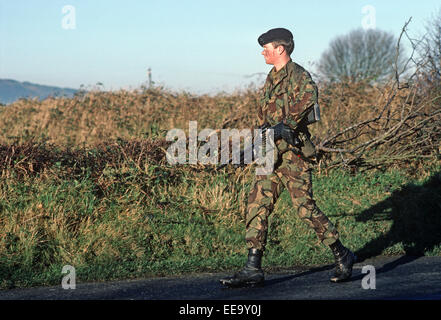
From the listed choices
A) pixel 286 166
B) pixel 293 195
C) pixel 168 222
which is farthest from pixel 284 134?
pixel 168 222

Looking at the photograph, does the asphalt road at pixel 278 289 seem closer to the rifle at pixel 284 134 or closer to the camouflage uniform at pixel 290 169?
the camouflage uniform at pixel 290 169

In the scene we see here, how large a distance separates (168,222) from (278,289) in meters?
2.65

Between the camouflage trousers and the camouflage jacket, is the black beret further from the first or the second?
the camouflage trousers

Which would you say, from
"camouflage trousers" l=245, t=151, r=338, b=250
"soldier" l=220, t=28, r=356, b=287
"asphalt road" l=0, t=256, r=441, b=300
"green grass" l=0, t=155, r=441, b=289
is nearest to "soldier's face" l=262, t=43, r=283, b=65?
"soldier" l=220, t=28, r=356, b=287

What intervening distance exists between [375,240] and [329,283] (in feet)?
8.50

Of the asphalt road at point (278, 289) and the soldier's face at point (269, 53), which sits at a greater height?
the soldier's face at point (269, 53)

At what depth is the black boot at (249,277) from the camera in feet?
17.4

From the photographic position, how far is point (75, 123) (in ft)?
48.6

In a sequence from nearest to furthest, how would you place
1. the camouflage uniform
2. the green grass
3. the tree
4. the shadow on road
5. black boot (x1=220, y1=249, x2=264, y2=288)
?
black boot (x1=220, y1=249, x2=264, y2=288)
the camouflage uniform
the green grass
the shadow on road
the tree

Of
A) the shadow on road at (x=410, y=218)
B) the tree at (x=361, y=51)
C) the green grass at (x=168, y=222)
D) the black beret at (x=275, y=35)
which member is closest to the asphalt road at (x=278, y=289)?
the green grass at (x=168, y=222)

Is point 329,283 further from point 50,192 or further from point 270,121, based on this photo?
point 50,192

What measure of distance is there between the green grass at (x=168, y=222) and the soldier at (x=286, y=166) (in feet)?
3.58

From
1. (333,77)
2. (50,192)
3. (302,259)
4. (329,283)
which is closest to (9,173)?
(50,192)

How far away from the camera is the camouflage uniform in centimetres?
540
